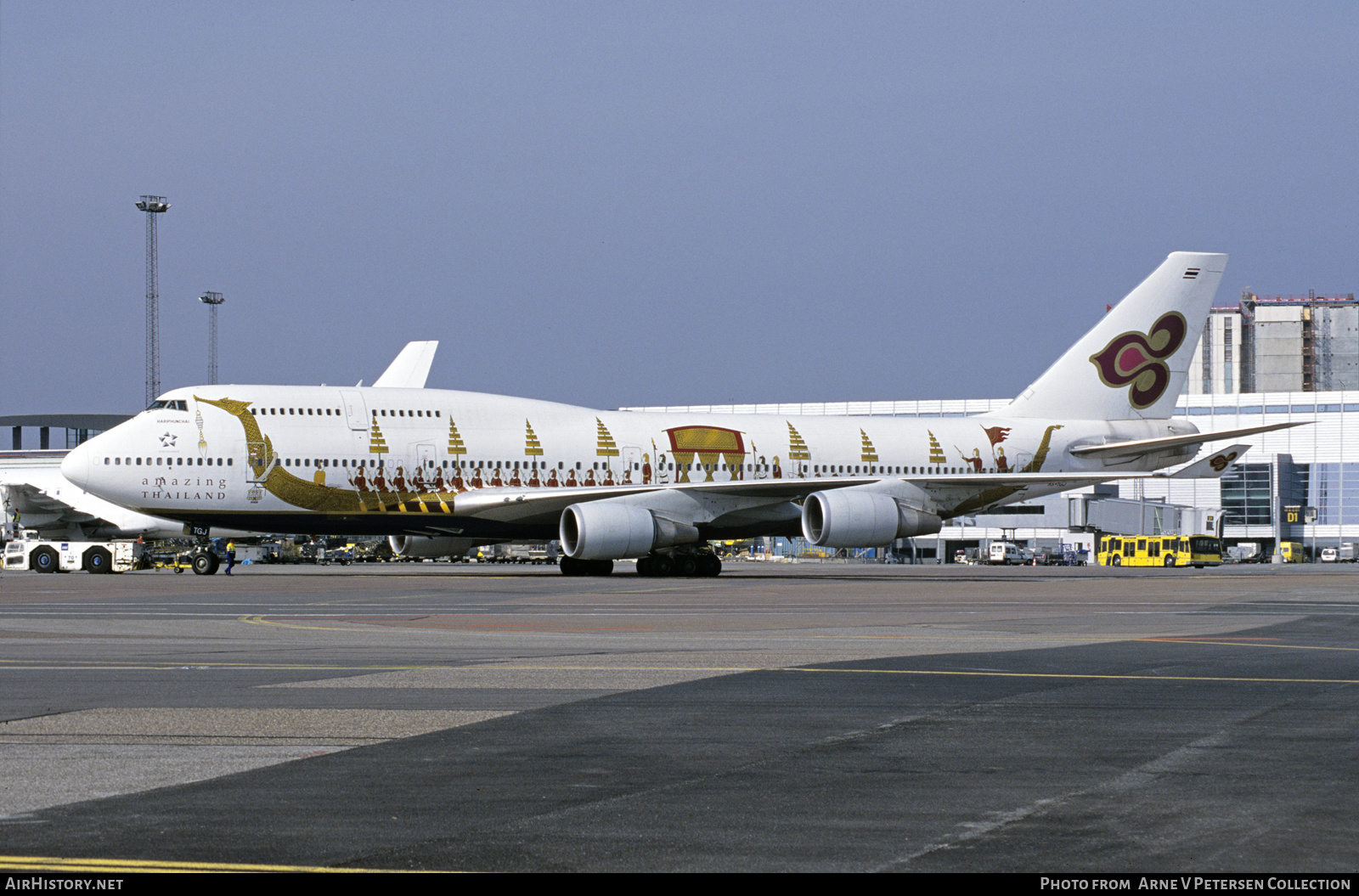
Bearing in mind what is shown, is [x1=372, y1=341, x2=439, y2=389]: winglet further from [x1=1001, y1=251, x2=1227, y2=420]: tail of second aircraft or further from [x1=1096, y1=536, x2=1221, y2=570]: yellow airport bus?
[x1=1096, y1=536, x2=1221, y2=570]: yellow airport bus

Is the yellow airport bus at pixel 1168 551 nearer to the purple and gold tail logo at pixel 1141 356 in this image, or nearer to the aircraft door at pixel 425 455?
the purple and gold tail logo at pixel 1141 356

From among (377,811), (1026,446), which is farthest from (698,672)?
(1026,446)

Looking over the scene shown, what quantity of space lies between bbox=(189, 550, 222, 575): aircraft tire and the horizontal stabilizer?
29.4 meters

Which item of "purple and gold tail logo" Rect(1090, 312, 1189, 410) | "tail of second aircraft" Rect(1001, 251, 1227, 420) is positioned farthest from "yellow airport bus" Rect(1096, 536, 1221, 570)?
"purple and gold tail logo" Rect(1090, 312, 1189, 410)

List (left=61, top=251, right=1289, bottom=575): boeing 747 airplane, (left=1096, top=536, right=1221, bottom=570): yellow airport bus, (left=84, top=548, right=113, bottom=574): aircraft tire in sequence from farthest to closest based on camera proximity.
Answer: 1. (left=1096, top=536, right=1221, bottom=570): yellow airport bus
2. (left=84, top=548, right=113, bottom=574): aircraft tire
3. (left=61, top=251, right=1289, bottom=575): boeing 747 airplane

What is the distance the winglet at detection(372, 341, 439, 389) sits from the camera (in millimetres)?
58312

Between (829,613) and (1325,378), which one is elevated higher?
(1325,378)

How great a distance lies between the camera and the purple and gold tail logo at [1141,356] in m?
48.6

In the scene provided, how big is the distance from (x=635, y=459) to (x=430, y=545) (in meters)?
7.53

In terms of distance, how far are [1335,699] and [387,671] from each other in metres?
8.35

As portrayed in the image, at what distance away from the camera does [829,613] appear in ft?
81.0

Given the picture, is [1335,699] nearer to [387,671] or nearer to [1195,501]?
[387,671]

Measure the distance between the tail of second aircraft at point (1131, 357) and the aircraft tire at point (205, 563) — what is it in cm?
2546

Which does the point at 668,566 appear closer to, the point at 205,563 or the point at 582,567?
the point at 582,567
